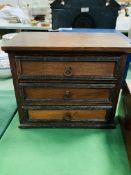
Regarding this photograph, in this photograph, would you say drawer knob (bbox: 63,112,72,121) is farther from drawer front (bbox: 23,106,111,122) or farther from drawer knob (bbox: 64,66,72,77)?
drawer knob (bbox: 64,66,72,77)

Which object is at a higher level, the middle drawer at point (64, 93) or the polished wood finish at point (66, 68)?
the polished wood finish at point (66, 68)

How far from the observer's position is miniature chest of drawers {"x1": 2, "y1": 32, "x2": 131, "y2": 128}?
36.6 inches

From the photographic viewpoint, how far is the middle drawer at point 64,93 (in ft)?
3.37

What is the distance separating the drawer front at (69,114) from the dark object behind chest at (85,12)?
38.5 inches

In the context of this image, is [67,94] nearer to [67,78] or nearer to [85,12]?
[67,78]

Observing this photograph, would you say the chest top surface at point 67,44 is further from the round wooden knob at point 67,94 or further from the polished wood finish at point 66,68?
the round wooden knob at point 67,94

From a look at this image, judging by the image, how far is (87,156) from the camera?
3.27 feet

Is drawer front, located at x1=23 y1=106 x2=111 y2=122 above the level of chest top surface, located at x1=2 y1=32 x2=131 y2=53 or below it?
below

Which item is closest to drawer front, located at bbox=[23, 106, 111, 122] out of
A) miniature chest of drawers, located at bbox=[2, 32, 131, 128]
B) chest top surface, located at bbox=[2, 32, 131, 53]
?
miniature chest of drawers, located at bbox=[2, 32, 131, 128]

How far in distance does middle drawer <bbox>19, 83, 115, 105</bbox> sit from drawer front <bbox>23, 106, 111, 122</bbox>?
0.17 feet

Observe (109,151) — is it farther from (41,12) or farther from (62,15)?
(41,12)

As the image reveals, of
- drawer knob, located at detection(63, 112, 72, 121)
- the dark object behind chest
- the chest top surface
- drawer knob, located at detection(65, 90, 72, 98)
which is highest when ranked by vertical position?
the dark object behind chest

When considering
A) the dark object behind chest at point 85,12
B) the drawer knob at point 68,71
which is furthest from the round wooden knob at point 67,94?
the dark object behind chest at point 85,12

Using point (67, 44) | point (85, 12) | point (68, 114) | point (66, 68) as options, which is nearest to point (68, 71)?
point (66, 68)
